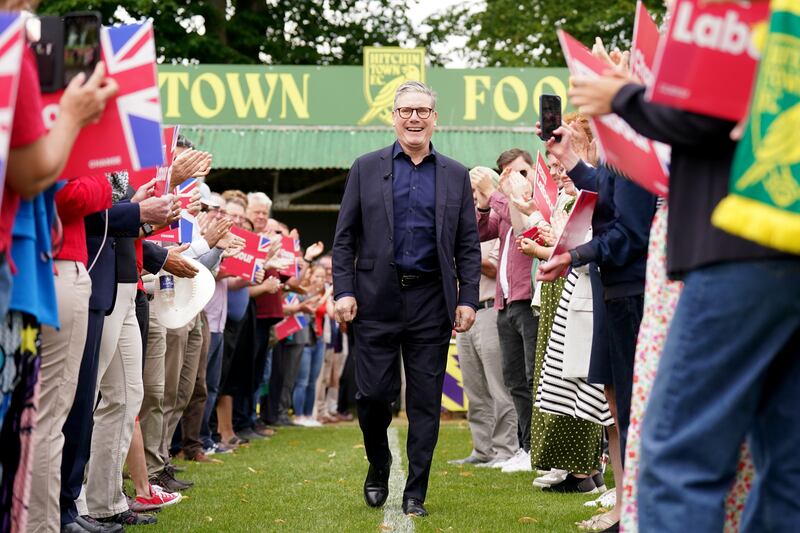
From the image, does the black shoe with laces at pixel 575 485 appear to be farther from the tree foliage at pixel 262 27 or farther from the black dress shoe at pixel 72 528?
the tree foliage at pixel 262 27

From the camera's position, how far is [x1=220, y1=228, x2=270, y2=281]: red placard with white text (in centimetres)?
1046

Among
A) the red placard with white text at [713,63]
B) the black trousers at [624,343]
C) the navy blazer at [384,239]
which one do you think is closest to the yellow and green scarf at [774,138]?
the red placard with white text at [713,63]

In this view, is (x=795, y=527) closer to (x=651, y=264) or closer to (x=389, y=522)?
(x=651, y=264)

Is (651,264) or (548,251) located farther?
(548,251)

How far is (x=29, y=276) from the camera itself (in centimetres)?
351

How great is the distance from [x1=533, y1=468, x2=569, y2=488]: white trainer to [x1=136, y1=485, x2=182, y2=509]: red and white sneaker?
8.05 ft

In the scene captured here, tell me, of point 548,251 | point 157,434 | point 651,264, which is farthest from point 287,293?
point 651,264

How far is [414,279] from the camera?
22.2 feet

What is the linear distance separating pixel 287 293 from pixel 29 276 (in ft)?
37.0

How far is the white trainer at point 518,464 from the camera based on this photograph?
9219 millimetres

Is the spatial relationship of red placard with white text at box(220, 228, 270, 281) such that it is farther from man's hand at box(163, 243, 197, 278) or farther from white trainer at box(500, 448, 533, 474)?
man's hand at box(163, 243, 197, 278)

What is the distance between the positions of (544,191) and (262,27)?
1135 inches

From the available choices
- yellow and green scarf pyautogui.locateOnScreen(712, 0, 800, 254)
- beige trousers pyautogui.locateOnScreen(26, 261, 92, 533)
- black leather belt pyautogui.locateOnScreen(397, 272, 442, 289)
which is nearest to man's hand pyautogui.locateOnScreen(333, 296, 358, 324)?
black leather belt pyautogui.locateOnScreen(397, 272, 442, 289)

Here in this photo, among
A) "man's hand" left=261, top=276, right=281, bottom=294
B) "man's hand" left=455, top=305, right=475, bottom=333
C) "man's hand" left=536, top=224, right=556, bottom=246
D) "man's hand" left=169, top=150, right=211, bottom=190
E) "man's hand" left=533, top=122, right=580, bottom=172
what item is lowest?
"man's hand" left=261, top=276, right=281, bottom=294
